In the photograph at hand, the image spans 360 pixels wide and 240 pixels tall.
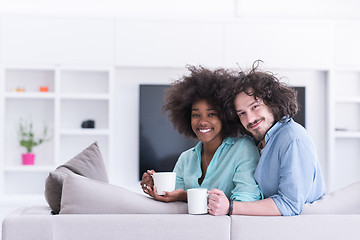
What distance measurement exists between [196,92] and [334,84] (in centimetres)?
295

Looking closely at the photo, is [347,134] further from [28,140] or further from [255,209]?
[255,209]

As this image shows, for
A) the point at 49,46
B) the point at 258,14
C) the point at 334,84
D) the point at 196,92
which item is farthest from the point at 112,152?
the point at 196,92

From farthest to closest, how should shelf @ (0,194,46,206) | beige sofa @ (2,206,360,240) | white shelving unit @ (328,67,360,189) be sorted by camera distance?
white shelving unit @ (328,67,360,189), shelf @ (0,194,46,206), beige sofa @ (2,206,360,240)

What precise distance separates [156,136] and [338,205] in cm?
299

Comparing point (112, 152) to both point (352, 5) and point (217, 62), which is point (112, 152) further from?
point (352, 5)

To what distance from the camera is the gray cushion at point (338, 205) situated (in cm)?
146

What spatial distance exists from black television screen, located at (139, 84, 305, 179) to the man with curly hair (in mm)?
2585

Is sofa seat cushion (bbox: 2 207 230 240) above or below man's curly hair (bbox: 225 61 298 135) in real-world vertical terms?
below

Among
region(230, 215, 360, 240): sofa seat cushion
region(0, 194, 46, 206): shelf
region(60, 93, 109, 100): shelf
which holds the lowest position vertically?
region(0, 194, 46, 206): shelf

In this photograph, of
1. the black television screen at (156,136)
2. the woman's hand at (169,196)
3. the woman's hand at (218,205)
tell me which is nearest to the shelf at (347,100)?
the black television screen at (156,136)

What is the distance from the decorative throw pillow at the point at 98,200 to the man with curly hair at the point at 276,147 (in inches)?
9.8

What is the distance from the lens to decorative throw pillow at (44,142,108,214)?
1.57 m

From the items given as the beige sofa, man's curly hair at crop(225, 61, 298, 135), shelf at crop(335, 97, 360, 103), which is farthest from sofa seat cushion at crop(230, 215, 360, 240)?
shelf at crop(335, 97, 360, 103)

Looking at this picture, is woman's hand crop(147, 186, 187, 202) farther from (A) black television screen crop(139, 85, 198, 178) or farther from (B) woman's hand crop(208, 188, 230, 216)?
(A) black television screen crop(139, 85, 198, 178)
